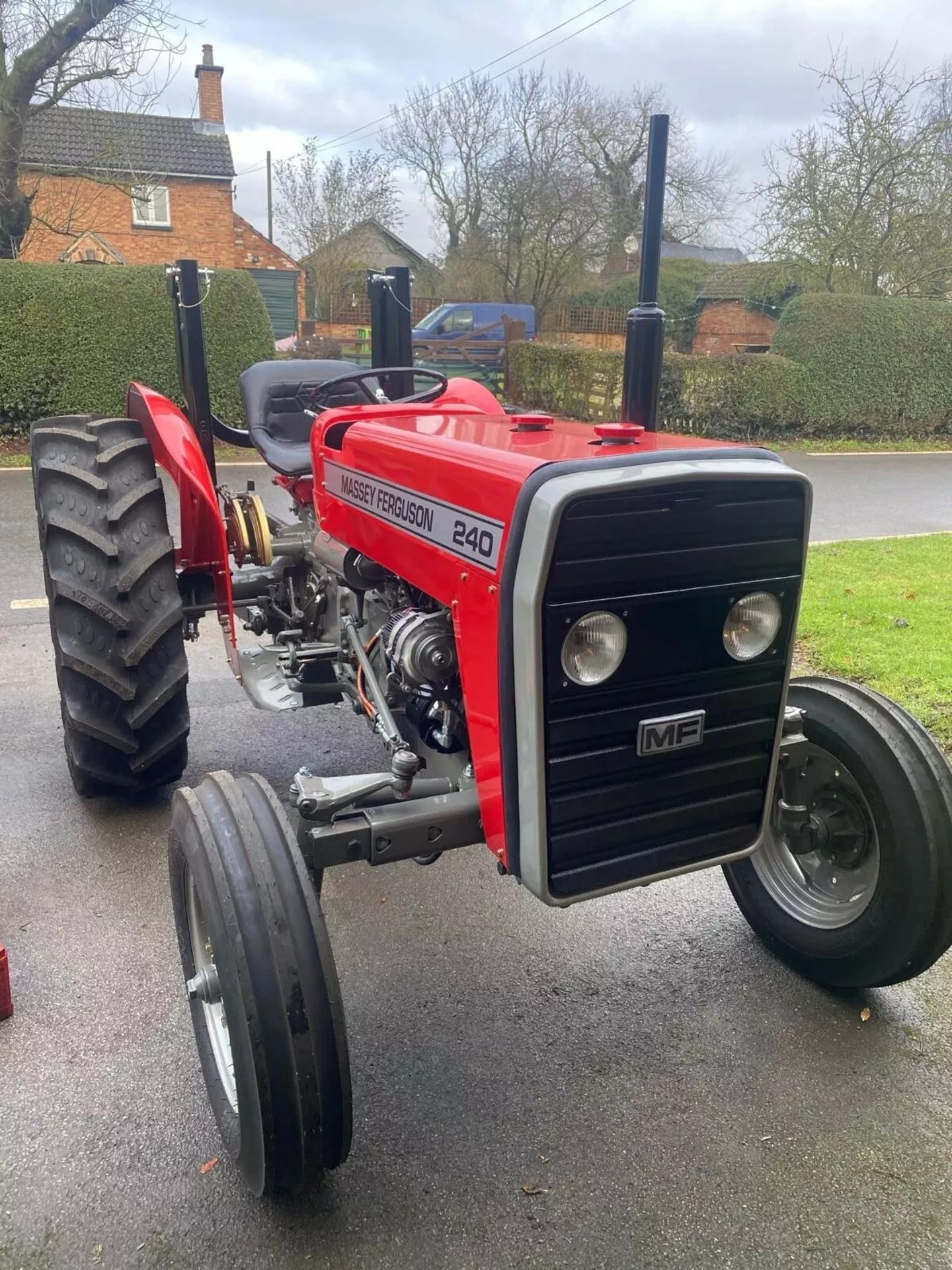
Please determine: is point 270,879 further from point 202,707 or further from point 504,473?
point 202,707

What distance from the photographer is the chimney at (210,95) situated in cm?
2227

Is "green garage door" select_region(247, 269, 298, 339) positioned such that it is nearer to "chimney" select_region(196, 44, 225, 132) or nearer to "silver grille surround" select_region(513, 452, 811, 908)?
"chimney" select_region(196, 44, 225, 132)

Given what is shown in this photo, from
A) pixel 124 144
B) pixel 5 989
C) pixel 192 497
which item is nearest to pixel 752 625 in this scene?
pixel 5 989

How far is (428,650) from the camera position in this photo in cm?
211

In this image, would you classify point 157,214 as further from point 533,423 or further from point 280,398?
point 533,423

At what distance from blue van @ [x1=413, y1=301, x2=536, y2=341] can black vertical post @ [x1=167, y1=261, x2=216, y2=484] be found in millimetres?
14041

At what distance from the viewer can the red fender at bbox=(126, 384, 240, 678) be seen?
3.19m

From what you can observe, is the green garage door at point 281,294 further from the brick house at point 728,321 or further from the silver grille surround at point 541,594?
the silver grille surround at point 541,594

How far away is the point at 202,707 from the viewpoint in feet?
14.0

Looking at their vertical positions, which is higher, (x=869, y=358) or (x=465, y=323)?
(x=465, y=323)

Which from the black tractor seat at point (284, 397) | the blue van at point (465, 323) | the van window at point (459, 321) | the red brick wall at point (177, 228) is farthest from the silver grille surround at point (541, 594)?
the red brick wall at point (177, 228)

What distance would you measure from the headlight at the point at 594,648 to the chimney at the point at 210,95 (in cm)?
2440

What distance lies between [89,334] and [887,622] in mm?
9341

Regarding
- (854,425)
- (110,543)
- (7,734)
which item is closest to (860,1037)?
(110,543)
